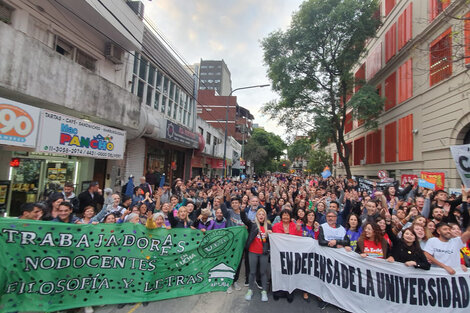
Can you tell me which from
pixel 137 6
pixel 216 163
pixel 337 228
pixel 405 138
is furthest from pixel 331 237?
pixel 216 163

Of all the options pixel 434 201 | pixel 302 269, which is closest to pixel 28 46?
pixel 302 269

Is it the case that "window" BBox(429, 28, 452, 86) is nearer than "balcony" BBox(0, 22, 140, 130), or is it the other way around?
"balcony" BBox(0, 22, 140, 130)

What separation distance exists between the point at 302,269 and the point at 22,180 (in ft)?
27.8

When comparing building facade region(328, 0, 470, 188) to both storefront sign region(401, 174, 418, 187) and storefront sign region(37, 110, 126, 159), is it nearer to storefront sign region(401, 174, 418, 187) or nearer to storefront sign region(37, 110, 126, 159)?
storefront sign region(401, 174, 418, 187)

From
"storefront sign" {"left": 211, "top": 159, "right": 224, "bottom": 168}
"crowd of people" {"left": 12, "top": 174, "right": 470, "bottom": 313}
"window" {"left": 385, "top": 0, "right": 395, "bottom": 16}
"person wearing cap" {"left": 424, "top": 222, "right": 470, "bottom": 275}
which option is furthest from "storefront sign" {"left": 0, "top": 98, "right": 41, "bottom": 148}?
"window" {"left": 385, "top": 0, "right": 395, "bottom": 16}

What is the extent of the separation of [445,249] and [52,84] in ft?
32.2

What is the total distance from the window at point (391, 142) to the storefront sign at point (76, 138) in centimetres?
1852

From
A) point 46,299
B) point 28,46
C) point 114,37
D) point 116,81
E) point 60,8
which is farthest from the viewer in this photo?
point 116,81

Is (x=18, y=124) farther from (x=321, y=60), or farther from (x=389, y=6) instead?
(x=389, y=6)

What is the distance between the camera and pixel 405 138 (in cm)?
1593

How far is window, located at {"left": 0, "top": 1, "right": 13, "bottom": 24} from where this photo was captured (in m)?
6.55

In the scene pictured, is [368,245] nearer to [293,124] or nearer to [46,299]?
[46,299]

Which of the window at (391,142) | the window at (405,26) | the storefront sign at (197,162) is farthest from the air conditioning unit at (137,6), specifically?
the window at (391,142)

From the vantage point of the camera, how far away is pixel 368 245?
4.10 meters
